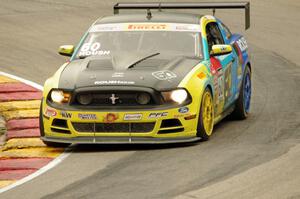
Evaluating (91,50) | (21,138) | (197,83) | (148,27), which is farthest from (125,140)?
(148,27)

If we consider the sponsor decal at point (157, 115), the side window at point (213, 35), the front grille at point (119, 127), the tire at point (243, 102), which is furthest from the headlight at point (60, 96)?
the tire at point (243, 102)

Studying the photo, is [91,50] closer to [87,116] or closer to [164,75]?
[164,75]

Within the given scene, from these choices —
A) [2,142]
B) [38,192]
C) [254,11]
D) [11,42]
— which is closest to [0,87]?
[2,142]

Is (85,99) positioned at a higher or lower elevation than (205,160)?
higher

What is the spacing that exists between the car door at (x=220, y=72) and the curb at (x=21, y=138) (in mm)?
2035

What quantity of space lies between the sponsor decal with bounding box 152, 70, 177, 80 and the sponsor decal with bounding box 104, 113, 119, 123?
25.8 inches

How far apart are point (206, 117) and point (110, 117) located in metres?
1.22

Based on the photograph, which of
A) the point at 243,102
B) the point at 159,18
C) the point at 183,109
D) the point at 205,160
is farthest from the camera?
the point at 243,102

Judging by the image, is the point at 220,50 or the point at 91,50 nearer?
the point at 220,50

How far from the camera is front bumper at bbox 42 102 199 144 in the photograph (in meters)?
12.7

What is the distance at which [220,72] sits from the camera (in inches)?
553

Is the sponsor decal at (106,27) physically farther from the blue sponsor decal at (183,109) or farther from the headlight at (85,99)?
the blue sponsor decal at (183,109)

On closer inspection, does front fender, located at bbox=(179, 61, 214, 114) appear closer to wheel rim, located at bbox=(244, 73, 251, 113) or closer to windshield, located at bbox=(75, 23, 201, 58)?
windshield, located at bbox=(75, 23, 201, 58)

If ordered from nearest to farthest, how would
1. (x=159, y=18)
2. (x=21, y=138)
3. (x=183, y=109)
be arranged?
(x=183, y=109)
(x=21, y=138)
(x=159, y=18)
